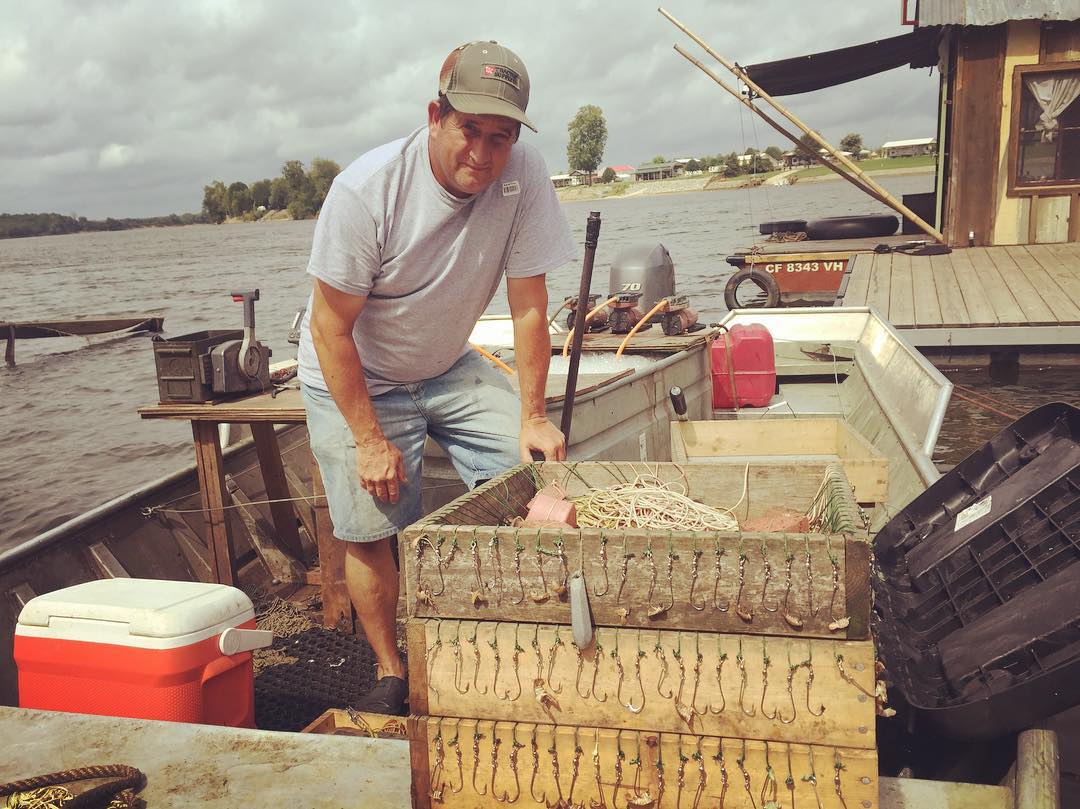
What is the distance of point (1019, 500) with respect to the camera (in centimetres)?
304

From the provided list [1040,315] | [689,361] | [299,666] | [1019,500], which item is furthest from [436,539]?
[1040,315]

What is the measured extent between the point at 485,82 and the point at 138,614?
2.04m

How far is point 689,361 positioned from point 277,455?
3082 millimetres

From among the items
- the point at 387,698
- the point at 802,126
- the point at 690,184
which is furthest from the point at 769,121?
the point at 690,184

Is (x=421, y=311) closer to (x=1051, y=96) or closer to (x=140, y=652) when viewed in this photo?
(x=140, y=652)

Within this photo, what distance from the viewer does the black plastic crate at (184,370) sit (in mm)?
4496

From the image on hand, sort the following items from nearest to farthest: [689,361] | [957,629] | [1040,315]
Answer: [957,629] → [689,361] → [1040,315]

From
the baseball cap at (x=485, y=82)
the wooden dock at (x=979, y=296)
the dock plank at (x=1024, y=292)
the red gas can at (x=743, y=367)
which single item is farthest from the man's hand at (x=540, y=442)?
the dock plank at (x=1024, y=292)

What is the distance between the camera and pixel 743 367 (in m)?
7.71

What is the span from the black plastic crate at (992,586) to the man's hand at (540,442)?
131 centimetres

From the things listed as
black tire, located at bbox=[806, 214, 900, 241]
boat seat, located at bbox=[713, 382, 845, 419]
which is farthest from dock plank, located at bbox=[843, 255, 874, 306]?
black tire, located at bbox=[806, 214, 900, 241]

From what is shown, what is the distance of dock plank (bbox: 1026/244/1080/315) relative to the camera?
10641 mm

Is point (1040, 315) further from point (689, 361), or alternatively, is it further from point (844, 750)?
point (844, 750)

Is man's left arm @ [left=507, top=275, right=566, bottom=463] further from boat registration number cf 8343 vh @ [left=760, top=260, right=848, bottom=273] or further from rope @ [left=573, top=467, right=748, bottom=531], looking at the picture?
boat registration number cf 8343 vh @ [left=760, top=260, right=848, bottom=273]
